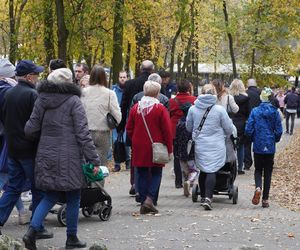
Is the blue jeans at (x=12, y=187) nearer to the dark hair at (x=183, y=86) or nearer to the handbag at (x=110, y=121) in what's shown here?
the handbag at (x=110, y=121)

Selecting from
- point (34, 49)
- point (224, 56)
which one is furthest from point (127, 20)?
point (224, 56)

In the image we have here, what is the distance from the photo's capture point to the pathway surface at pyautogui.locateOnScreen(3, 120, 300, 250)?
8.73 metres

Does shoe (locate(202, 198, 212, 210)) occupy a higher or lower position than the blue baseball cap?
lower

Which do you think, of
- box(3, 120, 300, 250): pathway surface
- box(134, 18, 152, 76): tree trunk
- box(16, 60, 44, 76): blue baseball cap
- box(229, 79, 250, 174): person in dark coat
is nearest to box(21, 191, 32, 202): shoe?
box(3, 120, 300, 250): pathway surface

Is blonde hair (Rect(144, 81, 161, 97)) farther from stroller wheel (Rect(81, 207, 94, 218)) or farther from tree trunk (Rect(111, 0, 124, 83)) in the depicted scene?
tree trunk (Rect(111, 0, 124, 83))

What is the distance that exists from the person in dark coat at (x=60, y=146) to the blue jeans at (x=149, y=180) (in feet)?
9.41

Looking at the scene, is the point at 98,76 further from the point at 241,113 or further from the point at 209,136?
the point at 241,113

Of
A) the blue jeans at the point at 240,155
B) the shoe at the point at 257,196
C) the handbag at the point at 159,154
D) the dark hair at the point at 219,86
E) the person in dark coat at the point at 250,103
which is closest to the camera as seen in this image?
the handbag at the point at 159,154

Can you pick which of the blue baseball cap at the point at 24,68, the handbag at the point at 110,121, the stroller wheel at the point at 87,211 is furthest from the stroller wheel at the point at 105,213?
the blue baseball cap at the point at 24,68

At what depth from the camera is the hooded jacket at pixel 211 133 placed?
11711 millimetres

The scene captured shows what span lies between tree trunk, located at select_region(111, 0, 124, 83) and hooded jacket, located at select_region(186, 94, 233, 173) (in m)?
12.3

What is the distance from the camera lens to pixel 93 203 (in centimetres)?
992

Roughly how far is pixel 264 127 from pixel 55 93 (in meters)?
4.99

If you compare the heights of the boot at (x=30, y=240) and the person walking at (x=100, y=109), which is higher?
the person walking at (x=100, y=109)
